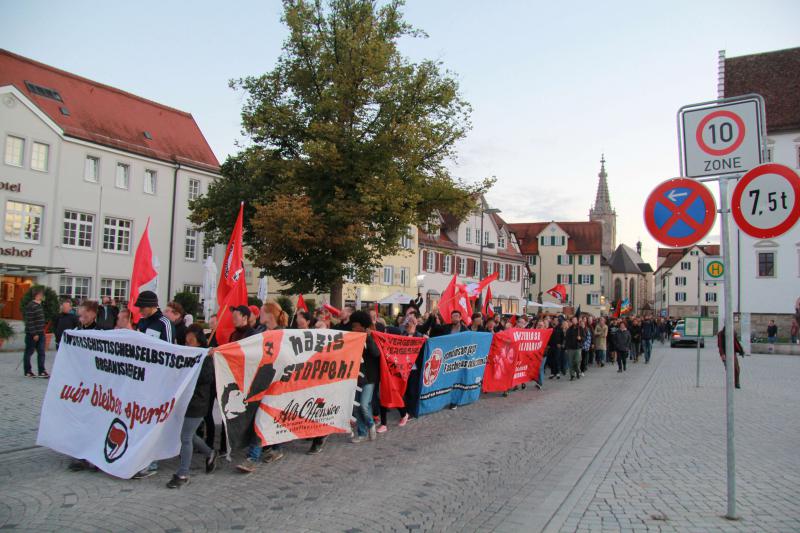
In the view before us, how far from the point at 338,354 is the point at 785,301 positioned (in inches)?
1843

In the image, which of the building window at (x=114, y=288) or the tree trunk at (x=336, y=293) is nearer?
the tree trunk at (x=336, y=293)

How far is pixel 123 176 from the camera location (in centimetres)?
3906

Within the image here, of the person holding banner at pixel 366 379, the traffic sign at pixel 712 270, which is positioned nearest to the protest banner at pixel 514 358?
the traffic sign at pixel 712 270

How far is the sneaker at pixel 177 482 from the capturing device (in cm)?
666

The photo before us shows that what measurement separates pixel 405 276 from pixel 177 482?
4754 cm

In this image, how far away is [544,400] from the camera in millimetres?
14531

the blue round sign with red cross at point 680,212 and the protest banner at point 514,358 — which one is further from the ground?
the blue round sign with red cross at point 680,212

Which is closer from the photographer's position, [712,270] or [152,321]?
[152,321]

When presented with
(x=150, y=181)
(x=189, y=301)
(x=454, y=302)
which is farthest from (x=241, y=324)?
(x=150, y=181)

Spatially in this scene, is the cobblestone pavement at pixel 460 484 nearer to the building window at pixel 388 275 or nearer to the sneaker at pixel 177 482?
the sneaker at pixel 177 482

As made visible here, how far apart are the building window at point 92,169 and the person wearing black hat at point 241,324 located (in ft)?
107

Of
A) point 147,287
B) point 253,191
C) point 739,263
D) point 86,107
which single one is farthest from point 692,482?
point 739,263

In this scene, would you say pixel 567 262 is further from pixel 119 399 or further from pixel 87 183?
pixel 119 399

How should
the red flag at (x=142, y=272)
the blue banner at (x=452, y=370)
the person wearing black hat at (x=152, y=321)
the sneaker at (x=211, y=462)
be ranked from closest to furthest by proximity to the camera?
the sneaker at (x=211, y=462) → the person wearing black hat at (x=152, y=321) → the red flag at (x=142, y=272) → the blue banner at (x=452, y=370)
